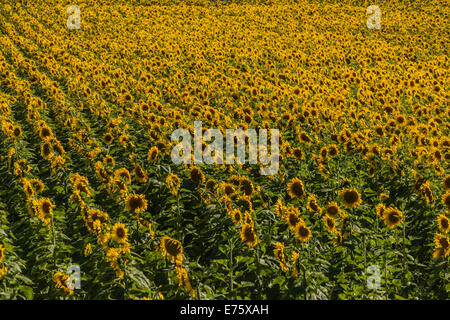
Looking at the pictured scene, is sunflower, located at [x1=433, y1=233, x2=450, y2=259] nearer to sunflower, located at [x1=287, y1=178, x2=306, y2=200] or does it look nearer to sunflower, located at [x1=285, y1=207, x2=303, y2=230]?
sunflower, located at [x1=285, y1=207, x2=303, y2=230]

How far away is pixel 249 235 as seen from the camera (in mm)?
5602

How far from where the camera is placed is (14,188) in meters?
7.62

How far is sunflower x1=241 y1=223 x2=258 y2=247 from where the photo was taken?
18.2ft

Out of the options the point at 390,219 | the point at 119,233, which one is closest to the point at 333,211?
the point at 390,219

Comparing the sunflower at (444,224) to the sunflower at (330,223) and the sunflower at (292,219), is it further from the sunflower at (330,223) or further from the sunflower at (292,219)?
the sunflower at (292,219)

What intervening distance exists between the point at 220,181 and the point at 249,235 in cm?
195

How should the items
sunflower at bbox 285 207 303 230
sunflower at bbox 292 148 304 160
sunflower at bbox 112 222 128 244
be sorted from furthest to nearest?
sunflower at bbox 292 148 304 160
sunflower at bbox 285 207 303 230
sunflower at bbox 112 222 128 244

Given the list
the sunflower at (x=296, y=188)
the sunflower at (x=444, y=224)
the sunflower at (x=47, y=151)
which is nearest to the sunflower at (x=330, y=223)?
the sunflower at (x=296, y=188)

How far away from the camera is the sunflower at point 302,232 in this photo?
556 centimetres

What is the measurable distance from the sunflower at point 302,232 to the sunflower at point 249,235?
0.50m

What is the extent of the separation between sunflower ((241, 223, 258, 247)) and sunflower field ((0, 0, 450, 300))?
13 millimetres

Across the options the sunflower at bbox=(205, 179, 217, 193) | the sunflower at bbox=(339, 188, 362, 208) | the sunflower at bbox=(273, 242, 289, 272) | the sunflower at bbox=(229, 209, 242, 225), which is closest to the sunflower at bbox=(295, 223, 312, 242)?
the sunflower at bbox=(273, 242, 289, 272)

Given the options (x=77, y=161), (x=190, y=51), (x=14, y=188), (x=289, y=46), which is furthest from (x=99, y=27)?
(x=14, y=188)

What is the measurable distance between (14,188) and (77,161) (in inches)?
64.8
